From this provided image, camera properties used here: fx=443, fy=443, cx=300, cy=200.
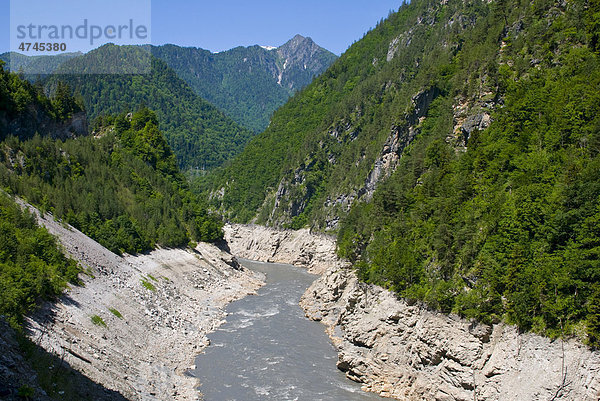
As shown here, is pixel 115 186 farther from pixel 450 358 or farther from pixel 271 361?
pixel 450 358

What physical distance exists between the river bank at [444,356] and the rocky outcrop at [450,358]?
5 cm

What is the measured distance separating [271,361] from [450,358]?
16274 millimetres

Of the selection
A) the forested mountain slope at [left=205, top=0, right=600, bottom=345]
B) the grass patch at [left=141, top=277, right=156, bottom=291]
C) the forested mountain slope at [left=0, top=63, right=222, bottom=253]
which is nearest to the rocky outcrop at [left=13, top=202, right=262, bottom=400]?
the grass patch at [left=141, top=277, right=156, bottom=291]

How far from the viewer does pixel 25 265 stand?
35.6 metres

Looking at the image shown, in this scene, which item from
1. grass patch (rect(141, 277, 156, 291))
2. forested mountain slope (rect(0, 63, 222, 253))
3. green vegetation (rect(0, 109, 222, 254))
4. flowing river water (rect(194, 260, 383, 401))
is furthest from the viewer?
forested mountain slope (rect(0, 63, 222, 253))

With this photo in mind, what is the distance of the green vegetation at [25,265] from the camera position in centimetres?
2968

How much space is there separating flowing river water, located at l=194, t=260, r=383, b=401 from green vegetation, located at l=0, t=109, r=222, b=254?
872 inches

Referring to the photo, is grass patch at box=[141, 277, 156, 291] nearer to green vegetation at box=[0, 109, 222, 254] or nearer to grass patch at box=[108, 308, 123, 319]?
green vegetation at box=[0, 109, 222, 254]

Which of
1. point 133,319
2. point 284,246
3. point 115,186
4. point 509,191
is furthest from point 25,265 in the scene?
point 284,246

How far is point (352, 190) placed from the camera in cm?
13562

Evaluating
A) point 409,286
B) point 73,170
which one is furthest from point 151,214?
point 409,286

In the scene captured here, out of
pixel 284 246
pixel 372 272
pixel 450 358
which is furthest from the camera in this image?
pixel 284 246

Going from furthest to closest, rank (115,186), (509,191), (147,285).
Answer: (115,186) < (147,285) < (509,191)

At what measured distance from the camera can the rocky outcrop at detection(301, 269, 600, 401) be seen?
88.1ft
